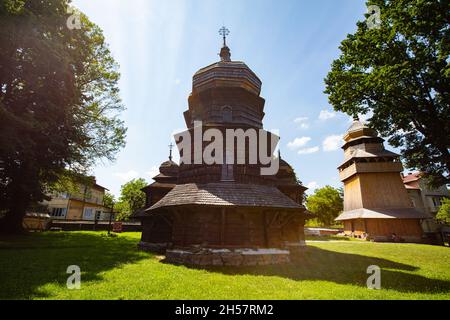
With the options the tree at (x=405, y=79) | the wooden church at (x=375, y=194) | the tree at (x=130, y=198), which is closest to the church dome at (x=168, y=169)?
the tree at (x=405, y=79)

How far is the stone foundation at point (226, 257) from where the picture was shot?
10.6m

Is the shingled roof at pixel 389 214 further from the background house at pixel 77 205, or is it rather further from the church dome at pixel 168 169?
the background house at pixel 77 205

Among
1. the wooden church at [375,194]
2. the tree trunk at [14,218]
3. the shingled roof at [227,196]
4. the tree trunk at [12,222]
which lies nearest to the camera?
the shingled roof at [227,196]

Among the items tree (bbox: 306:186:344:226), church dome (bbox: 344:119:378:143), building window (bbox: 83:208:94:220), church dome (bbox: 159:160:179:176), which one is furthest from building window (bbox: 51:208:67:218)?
tree (bbox: 306:186:344:226)

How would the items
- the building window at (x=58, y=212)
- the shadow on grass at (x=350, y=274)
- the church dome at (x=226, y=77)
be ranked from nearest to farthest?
the shadow on grass at (x=350, y=274) < the church dome at (x=226, y=77) < the building window at (x=58, y=212)

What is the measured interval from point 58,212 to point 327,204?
5530 cm

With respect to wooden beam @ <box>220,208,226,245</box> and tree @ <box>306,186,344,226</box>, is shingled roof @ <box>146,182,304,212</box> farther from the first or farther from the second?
tree @ <box>306,186,344,226</box>

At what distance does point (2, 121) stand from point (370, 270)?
67.5 feet

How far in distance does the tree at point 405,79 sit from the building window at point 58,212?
45.2m

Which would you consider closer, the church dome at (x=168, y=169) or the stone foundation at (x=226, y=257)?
the stone foundation at (x=226, y=257)

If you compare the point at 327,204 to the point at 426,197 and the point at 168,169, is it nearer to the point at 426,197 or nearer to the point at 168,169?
the point at 426,197

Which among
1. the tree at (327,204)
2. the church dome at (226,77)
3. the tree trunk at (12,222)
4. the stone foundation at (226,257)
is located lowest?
the stone foundation at (226,257)

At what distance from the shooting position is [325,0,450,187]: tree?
11578 millimetres

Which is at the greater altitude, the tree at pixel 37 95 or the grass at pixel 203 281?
the tree at pixel 37 95
